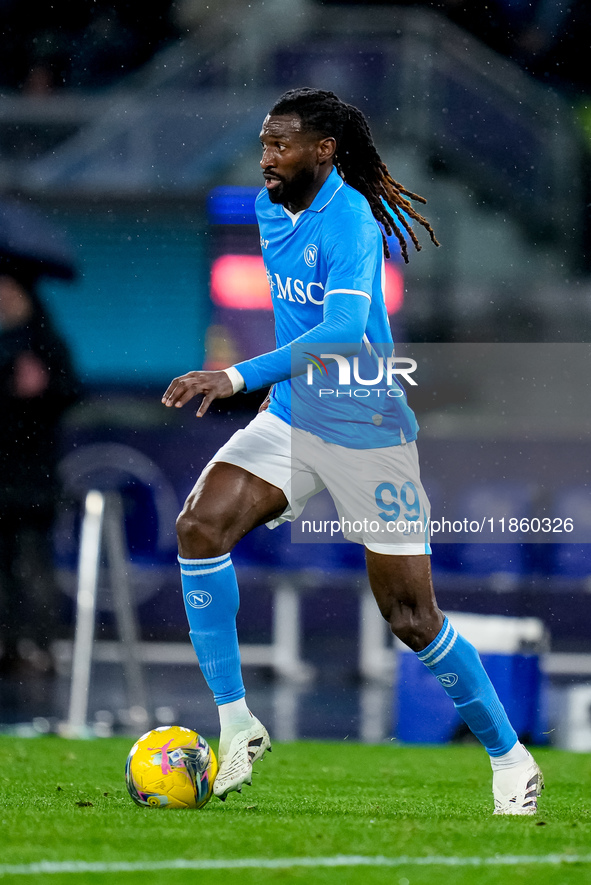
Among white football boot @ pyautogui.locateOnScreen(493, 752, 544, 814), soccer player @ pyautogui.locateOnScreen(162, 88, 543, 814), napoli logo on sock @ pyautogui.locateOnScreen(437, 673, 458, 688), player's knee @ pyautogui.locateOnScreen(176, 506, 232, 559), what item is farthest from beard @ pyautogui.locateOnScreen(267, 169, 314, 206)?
white football boot @ pyautogui.locateOnScreen(493, 752, 544, 814)

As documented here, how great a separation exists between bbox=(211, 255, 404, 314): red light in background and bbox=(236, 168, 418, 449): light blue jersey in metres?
3.93

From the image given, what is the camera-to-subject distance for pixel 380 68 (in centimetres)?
825

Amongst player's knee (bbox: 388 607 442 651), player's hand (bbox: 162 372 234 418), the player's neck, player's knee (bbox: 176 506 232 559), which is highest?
the player's neck

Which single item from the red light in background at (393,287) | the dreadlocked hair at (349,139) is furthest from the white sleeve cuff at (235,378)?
the red light in background at (393,287)

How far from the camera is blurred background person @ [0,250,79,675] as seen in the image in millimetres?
7012

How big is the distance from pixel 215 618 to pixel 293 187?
1243 millimetres

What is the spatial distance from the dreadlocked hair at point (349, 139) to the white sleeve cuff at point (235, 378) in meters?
0.77

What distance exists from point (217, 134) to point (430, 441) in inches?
99.5

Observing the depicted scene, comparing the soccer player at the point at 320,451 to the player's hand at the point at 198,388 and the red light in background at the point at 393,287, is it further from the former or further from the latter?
the red light in background at the point at 393,287

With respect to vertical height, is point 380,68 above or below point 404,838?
above

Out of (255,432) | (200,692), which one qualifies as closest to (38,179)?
(200,692)

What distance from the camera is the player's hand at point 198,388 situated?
3.03m

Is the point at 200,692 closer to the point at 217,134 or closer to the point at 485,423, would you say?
the point at 485,423

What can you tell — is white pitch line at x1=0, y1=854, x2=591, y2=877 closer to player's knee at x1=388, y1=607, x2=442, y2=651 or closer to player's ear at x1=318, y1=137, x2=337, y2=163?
player's knee at x1=388, y1=607, x2=442, y2=651
